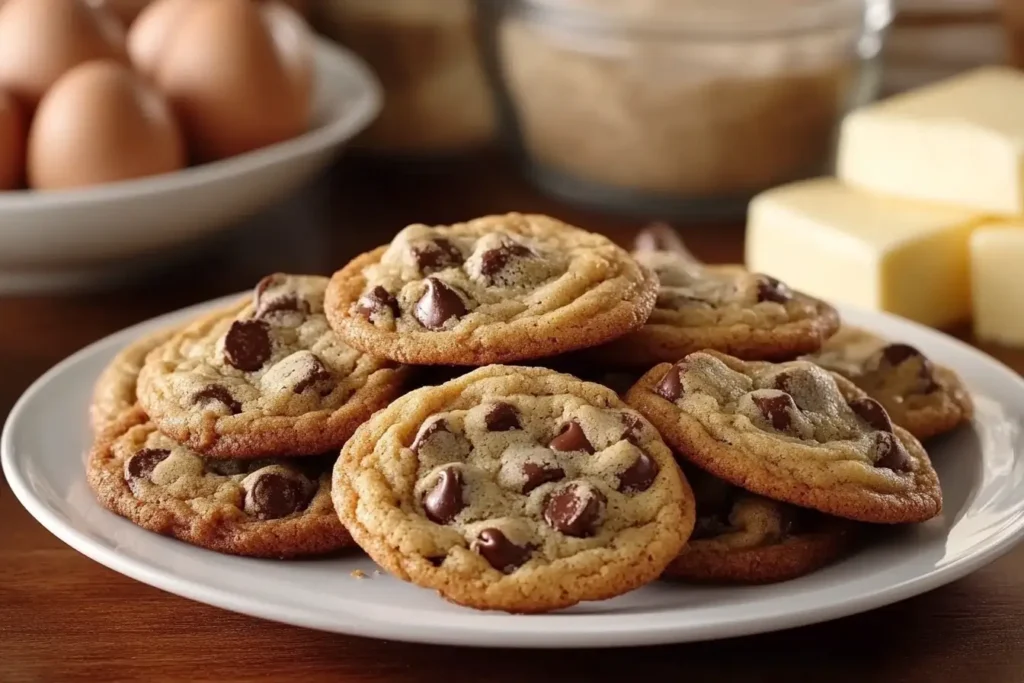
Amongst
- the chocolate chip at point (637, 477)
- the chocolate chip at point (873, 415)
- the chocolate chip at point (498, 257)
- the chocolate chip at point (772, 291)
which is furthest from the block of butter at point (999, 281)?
the chocolate chip at point (637, 477)

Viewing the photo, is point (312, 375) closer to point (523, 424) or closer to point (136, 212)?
point (523, 424)

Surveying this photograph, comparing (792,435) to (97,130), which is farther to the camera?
(97,130)

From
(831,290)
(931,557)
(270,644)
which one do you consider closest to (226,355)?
(270,644)

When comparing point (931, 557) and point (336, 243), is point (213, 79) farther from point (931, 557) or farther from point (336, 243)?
point (931, 557)

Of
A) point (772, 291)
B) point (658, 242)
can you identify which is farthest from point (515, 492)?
point (658, 242)

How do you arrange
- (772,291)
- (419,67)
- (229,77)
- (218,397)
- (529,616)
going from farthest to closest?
(419,67), (229,77), (772,291), (218,397), (529,616)

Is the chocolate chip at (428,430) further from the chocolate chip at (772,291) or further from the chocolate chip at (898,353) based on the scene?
the chocolate chip at (898,353)

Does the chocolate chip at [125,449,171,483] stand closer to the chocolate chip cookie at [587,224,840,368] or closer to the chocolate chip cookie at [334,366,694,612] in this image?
the chocolate chip cookie at [334,366,694,612]
